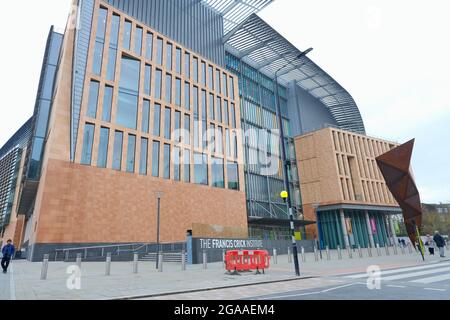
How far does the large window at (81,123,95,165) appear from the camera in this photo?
898 inches

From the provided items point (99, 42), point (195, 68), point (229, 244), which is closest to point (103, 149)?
point (99, 42)

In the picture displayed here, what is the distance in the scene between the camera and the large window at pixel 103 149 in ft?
77.6

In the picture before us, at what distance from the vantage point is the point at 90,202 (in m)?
22.1

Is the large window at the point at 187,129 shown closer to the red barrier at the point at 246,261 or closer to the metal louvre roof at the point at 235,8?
the metal louvre roof at the point at 235,8

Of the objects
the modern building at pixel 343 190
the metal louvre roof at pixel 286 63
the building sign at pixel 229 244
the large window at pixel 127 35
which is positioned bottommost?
the building sign at pixel 229 244

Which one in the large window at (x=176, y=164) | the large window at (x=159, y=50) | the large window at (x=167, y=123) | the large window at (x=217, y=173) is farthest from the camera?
the large window at (x=217, y=173)

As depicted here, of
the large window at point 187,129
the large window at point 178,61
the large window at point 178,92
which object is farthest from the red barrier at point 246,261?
the large window at point 178,61

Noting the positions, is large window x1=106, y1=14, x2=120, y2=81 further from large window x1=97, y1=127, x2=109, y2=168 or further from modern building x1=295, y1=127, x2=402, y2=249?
modern building x1=295, y1=127, x2=402, y2=249

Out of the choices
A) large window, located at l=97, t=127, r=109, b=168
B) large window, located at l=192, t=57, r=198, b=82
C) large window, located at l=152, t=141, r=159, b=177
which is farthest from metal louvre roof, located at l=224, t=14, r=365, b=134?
large window, located at l=97, t=127, r=109, b=168

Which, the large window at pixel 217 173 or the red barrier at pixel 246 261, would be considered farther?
the large window at pixel 217 173

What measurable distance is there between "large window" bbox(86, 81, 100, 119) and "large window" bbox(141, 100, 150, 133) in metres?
4.52

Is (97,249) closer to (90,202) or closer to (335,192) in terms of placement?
(90,202)

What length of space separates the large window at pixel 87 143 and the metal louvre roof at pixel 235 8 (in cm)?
2450

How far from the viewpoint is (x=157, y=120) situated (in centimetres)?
2872
